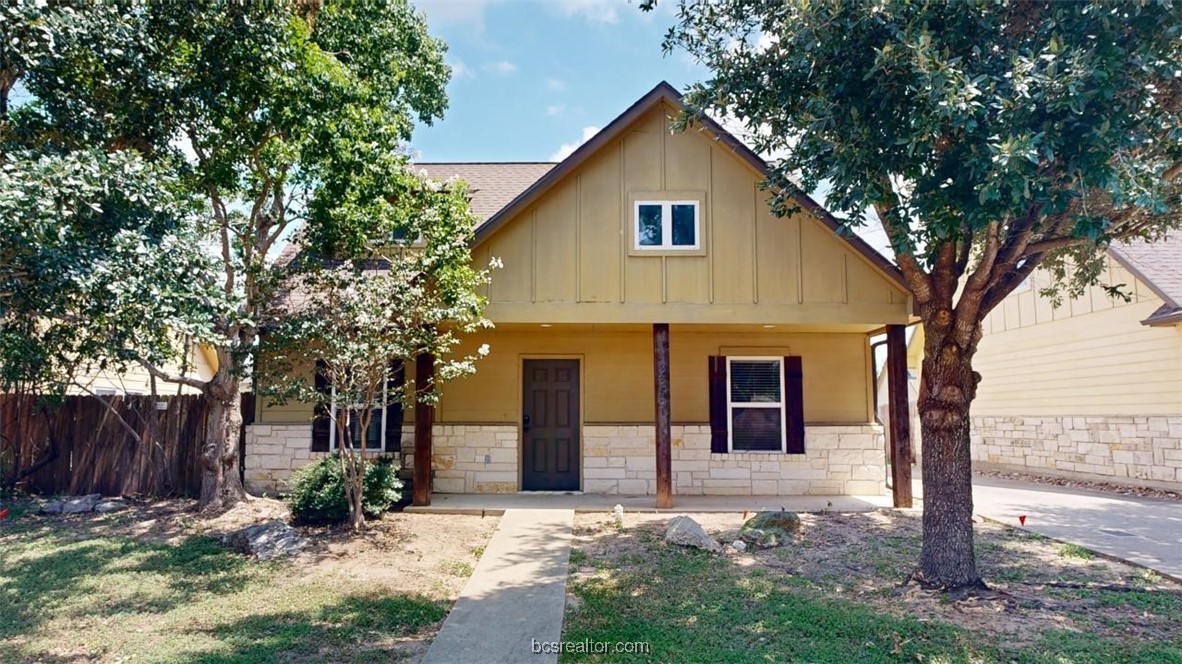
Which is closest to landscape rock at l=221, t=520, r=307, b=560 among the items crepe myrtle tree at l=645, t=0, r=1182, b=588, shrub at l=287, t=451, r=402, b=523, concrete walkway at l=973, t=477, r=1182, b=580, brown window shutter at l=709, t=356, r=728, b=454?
shrub at l=287, t=451, r=402, b=523

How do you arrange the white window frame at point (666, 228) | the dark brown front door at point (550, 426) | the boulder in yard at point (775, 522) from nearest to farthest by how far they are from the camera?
the boulder in yard at point (775, 522)
the white window frame at point (666, 228)
the dark brown front door at point (550, 426)

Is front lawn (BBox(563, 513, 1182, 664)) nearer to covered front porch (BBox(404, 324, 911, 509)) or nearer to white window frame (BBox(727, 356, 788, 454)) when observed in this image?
covered front porch (BBox(404, 324, 911, 509))

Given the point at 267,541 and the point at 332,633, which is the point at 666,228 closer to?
the point at 267,541

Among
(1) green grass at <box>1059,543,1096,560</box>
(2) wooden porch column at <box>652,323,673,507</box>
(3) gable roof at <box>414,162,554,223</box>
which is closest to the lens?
(1) green grass at <box>1059,543,1096,560</box>

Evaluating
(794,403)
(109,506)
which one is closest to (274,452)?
(109,506)

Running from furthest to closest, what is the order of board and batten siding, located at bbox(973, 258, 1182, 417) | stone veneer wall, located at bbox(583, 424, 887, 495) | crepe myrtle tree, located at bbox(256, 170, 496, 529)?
board and batten siding, located at bbox(973, 258, 1182, 417)
stone veneer wall, located at bbox(583, 424, 887, 495)
crepe myrtle tree, located at bbox(256, 170, 496, 529)

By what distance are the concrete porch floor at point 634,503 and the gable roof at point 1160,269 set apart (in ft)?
17.9

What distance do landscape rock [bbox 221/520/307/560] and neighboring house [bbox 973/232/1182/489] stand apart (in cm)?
1262

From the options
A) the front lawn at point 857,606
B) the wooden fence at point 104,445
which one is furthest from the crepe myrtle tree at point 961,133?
the wooden fence at point 104,445

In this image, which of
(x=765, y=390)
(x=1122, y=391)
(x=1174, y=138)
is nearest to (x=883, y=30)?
(x=1174, y=138)

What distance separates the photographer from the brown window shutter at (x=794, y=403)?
10617 mm

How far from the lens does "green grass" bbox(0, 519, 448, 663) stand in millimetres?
4723

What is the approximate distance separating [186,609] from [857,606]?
5554 millimetres

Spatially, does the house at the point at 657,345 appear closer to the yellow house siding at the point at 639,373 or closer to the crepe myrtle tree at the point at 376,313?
the yellow house siding at the point at 639,373
